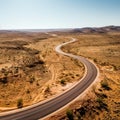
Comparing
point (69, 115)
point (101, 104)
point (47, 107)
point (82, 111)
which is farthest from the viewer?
point (101, 104)

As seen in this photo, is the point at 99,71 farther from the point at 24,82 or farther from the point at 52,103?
the point at 52,103

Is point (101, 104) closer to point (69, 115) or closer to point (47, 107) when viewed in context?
point (69, 115)

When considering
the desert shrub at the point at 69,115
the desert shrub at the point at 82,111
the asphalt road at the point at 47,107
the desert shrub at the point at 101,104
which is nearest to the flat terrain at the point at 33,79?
the asphalt road at the point at 47,107

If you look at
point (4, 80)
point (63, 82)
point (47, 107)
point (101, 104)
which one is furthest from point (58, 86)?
point (4, 80)

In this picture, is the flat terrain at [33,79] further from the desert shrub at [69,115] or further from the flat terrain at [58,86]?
the desert shrub at [69,115]


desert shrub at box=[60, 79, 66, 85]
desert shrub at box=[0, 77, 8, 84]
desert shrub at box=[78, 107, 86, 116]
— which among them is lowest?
desert shrub at box=[78, 107, 86, 116]

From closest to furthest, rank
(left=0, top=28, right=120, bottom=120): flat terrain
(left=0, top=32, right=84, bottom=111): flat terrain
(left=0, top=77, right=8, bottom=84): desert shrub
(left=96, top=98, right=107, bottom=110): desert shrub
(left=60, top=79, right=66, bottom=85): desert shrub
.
→ (left=0, top=28, right=120, bottom=120): flat terrain, (left=96, top=98, right=107, bottom=110): desert shrub, (left=0, top=32, right=84, bottom=111): flat terrain, (left=60, top=79, right=66, bottom=85): desert shrub, (left=0, top=77, right=8, bottom=84): desert shrub

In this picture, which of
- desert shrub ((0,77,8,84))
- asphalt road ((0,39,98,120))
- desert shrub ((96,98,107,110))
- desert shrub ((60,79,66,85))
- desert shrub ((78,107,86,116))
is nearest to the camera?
asphalt road ((0,39,98,120))

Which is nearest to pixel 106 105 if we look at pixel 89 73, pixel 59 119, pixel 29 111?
pixel 59 119

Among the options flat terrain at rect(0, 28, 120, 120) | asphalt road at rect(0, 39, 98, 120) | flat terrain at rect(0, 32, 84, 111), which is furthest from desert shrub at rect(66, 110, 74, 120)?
flat terrain at rect(0, 32, 84, 111)

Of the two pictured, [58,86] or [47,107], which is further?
[58,86]

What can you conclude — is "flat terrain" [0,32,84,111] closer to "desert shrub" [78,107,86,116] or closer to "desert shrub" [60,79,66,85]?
"desert shrub" [60,79,66,85]
